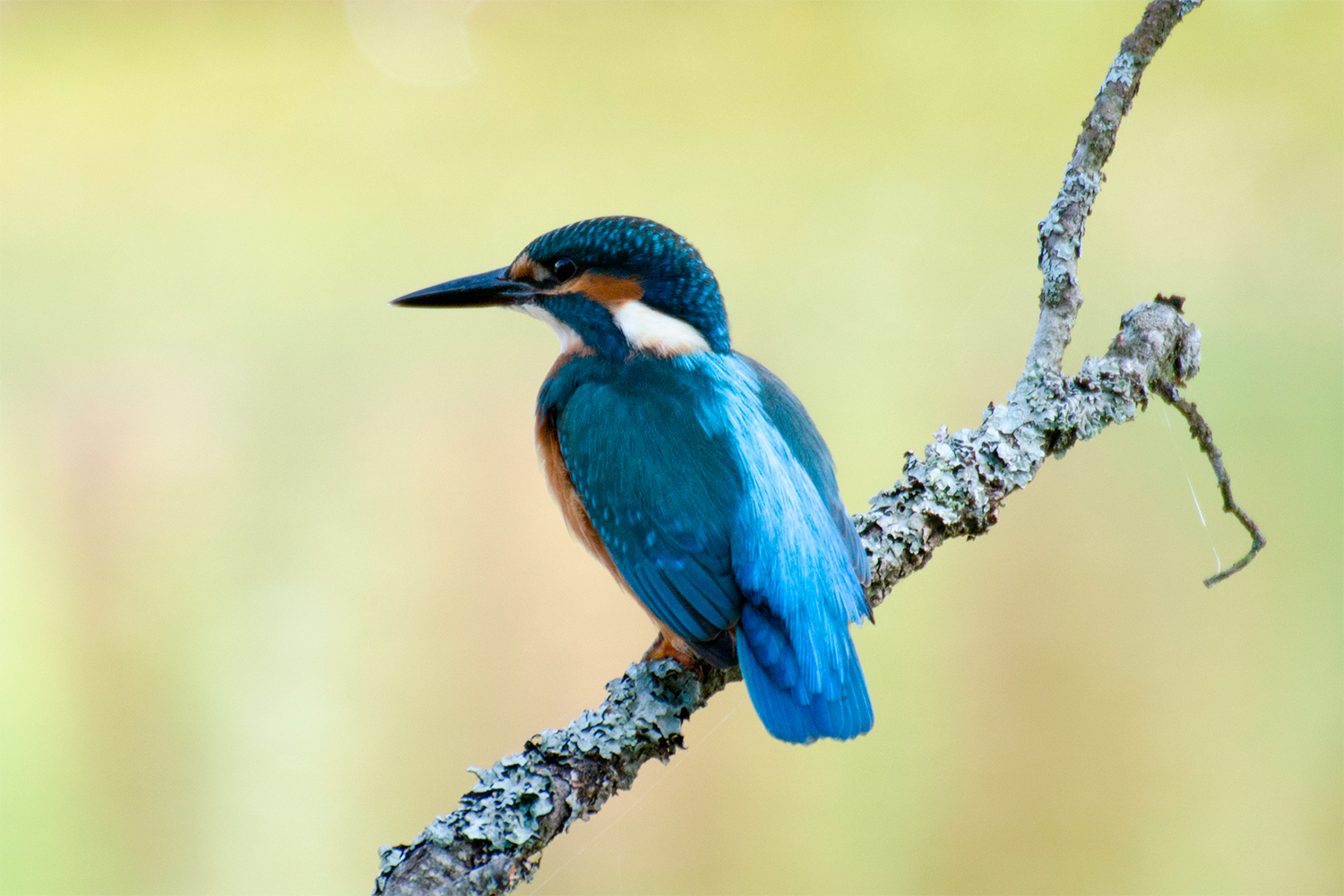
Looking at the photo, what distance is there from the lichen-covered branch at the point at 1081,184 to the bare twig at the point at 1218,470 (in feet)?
0.46

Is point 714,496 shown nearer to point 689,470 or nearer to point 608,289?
point 689,470

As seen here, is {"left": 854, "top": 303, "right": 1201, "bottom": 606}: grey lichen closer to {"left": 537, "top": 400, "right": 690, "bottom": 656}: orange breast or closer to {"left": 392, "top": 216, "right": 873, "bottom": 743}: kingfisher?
{"left": 392, "top": 216, "right": 873, "bottom": 743}: kingfisher

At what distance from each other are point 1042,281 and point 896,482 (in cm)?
29

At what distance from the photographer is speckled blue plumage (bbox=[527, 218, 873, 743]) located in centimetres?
92

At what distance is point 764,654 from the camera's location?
0.92 meters

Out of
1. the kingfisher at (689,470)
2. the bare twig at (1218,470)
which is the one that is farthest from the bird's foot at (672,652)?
the bare twig at (1218,470)

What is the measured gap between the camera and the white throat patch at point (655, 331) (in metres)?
1.15

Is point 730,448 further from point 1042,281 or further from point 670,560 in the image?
point 1042,281

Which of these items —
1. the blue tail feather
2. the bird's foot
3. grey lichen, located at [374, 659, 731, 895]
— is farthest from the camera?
the bird's foot

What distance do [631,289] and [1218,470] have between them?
26.9 inches

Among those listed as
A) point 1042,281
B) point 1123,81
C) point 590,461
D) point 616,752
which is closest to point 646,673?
point 616,752

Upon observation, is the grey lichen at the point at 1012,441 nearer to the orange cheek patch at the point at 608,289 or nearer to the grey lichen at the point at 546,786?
the grey lichen at the point at 546,786

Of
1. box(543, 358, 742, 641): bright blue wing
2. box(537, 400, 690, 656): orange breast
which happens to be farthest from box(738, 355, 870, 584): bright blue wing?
box(537, 400, 690, 656): orange breast

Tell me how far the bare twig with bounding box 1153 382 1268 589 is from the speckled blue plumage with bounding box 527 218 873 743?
0.41m
